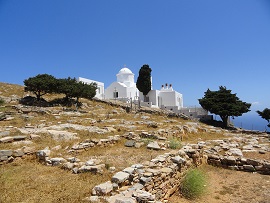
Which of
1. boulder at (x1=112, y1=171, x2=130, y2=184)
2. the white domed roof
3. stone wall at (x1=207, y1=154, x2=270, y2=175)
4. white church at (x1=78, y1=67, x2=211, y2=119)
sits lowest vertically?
stone wall at (x1=207, y1=154, x2=270, y2=175)

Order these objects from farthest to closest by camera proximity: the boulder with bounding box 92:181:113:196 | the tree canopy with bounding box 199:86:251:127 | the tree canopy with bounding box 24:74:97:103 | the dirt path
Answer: the tree canopy with bounding box 199:86:251:127
the tree canopy with bounding box 24:74:97:103
the dirt path
the boulder with bounding box 92:181:113:196

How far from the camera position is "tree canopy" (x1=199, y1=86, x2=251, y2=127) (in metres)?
38.4


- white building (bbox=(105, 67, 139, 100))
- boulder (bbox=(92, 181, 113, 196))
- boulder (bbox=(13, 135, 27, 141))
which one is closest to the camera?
boulder (bbox=(92, 181, 113, 196))

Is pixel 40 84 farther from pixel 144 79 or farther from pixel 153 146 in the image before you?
pixel 144 79

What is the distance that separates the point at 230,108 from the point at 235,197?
3224 cm

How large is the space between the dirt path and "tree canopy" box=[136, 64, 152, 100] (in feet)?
126

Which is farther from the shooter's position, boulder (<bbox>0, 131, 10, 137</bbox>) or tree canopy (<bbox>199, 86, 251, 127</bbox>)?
tree canopy (<bbox>199, 86, 251, 127</bbox>)

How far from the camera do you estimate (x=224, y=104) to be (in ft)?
129

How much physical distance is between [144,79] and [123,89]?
18.3 feet

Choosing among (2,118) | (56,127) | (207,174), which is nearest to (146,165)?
(207,174)

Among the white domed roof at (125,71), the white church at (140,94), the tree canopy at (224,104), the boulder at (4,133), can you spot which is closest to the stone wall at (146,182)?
the boulder at (4,133)

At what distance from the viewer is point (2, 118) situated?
17703mm

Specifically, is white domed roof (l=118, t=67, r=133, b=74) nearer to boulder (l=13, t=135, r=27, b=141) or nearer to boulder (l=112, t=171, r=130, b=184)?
boulder (l=13, t=135, r=27, b=141)

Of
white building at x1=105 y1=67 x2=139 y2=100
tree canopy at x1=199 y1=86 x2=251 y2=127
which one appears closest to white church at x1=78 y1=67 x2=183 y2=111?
white building at x1=105 y1=67 x2=139 y2=100
